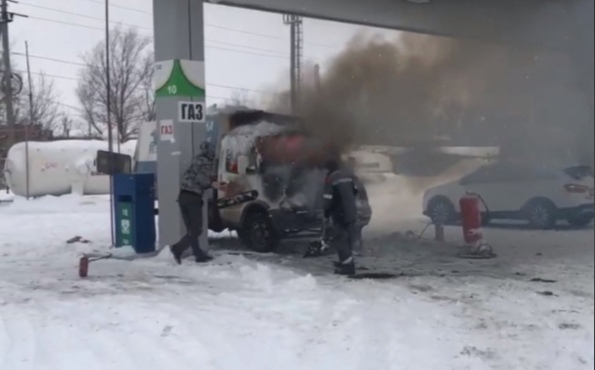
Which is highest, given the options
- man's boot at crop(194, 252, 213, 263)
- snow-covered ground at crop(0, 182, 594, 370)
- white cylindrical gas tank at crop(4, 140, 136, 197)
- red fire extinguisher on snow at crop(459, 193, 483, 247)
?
white cylindrical gas tank at crop(4, 140, 136, 197)

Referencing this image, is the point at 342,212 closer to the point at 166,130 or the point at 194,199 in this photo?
the point at 194,199

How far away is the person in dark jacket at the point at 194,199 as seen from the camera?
985cm

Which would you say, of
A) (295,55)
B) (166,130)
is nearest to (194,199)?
(166,130)

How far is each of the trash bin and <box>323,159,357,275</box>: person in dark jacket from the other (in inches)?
113

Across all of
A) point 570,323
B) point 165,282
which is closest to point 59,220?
point 165,282

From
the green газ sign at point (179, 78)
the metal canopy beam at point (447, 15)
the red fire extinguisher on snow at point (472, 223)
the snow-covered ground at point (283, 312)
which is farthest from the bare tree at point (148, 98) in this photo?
the red fire extinguisher on snow at point (472, 223)

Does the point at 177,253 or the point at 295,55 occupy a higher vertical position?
the point at 295,55

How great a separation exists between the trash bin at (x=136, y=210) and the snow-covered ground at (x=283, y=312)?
66cm

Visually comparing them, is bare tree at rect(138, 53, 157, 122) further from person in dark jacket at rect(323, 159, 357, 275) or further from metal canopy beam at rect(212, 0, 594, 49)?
person in dark jacket at rect(323, 159, 357, 275)

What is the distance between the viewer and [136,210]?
35.9 feet

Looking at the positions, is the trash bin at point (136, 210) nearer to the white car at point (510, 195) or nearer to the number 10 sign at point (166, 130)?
the number 10 sign at point (166, 130)

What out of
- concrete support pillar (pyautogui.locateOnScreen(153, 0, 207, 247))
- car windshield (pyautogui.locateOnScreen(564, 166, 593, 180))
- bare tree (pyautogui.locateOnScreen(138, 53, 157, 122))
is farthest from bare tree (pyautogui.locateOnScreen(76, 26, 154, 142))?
car windshield (pyautogui.locateOnScreen(564, 166, 593, 180))

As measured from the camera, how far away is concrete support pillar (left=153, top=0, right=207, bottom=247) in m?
10.4

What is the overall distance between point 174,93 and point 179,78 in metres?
0.22
